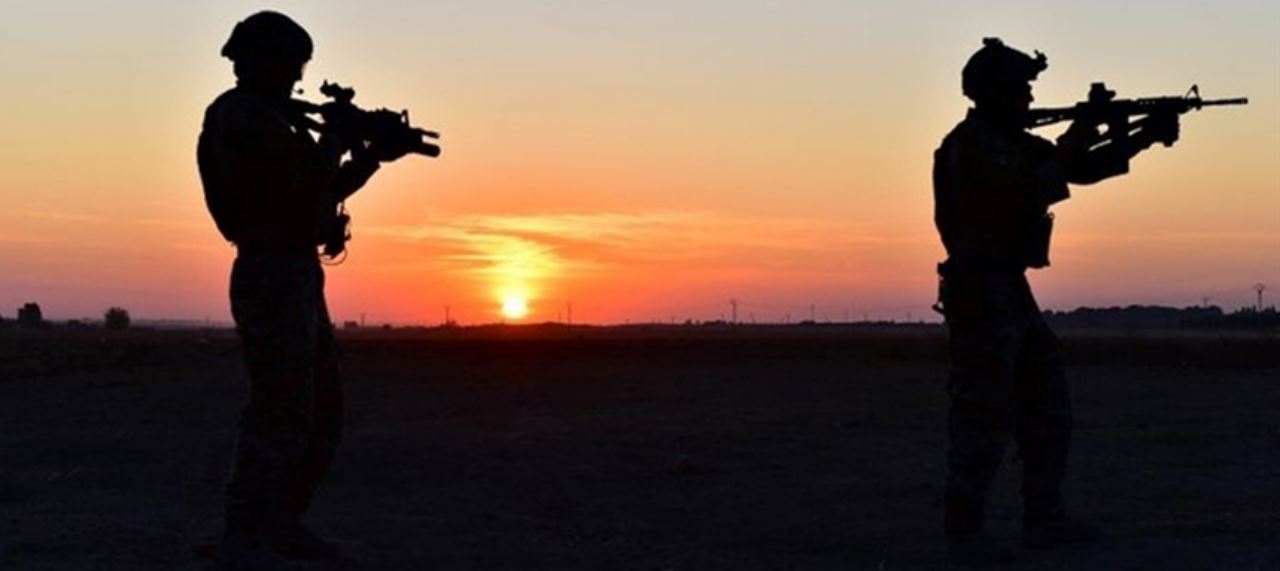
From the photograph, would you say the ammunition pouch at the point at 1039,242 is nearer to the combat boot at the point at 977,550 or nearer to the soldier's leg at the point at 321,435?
the combat boot at the point at 977,550

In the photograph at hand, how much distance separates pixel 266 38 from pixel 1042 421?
4.24 m

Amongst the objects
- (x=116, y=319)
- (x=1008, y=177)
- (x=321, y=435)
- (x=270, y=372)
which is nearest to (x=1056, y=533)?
(x=1008, y=177)

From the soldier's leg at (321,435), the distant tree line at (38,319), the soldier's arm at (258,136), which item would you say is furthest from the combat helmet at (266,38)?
the distant tree line at (38,319)

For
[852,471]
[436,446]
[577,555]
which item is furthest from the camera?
[436,446]

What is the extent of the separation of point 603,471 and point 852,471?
1.85 metres

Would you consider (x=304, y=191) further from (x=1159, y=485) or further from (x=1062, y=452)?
(x=1159, y=485)

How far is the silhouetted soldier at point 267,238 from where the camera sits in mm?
6711

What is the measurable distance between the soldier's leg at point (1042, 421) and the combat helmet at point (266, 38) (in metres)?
3.85

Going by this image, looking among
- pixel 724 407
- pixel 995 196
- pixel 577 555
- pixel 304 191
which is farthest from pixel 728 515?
pixel 724 407

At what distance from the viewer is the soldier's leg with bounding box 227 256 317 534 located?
6754mm

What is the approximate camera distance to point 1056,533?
761cm

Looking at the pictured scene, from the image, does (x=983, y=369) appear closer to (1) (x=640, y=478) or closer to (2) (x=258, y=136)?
(2) (x=258, y=136)

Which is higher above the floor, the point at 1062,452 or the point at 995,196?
the point at 995,196

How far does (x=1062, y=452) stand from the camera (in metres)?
7.70
